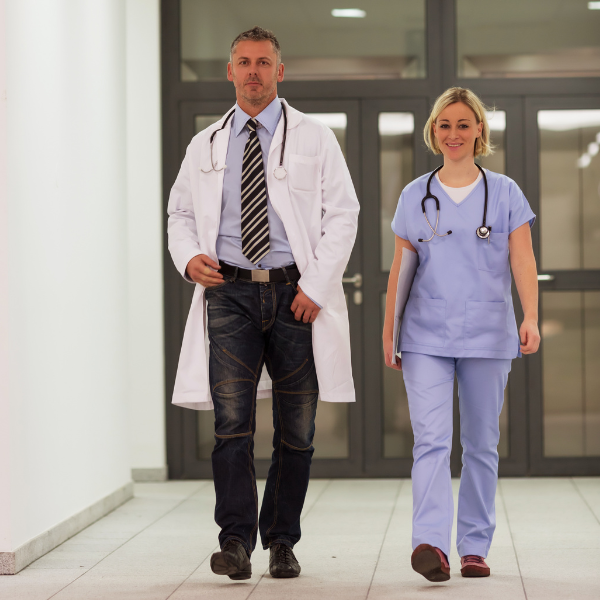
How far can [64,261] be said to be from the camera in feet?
11.4

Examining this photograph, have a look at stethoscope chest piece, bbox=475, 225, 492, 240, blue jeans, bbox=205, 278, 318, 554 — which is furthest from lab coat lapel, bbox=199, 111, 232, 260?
stethoscope chest piece, bbox=475, 225, 492, 240

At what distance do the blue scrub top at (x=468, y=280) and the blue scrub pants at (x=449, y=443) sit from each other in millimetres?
57

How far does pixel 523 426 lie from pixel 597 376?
0.48 metres

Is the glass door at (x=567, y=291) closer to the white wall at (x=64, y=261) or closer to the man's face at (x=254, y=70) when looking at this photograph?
the white wall at (x=64, y=261)

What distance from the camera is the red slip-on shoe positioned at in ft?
8.86

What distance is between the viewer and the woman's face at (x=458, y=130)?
271 centimetres

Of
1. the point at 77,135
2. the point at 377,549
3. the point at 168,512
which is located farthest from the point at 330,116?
the point at 377,549

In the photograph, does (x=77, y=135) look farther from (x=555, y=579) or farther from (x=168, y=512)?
(x=555, y=579)

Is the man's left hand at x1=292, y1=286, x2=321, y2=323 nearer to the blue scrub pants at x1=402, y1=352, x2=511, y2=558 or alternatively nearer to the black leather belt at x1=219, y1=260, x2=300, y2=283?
the black leather belt at x1=219, y1=260, x2=300, y2=283

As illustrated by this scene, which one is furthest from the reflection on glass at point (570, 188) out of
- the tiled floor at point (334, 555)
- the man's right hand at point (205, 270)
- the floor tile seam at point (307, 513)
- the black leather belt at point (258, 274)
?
the man's right hand at point (205, 270)

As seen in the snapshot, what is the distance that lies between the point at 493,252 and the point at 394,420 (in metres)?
2.36

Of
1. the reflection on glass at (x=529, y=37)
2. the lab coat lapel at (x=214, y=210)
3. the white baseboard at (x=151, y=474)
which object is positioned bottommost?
the white baseboard at (x=151, y=474)

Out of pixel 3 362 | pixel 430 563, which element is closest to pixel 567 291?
pixel 430 563

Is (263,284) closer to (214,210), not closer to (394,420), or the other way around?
(214,210)
